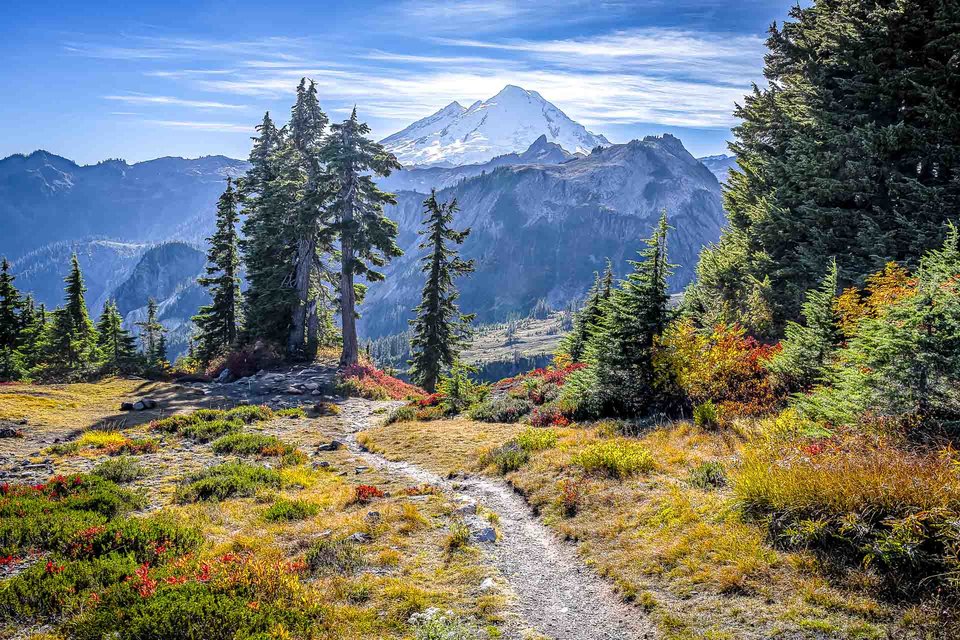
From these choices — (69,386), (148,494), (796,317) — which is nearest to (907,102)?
(796,317)

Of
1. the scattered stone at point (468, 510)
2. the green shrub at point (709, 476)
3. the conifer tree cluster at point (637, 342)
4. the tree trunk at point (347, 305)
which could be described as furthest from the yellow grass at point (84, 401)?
the green shrub at point (709, 476)

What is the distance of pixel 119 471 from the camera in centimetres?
1233

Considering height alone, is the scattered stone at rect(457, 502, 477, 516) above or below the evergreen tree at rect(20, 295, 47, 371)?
above

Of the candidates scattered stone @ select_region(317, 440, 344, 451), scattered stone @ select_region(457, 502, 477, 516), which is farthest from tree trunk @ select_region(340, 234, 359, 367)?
scattered stone @ select_region(457, 502, 477, 516)

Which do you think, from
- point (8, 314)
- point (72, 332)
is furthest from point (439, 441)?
point (8, 314)

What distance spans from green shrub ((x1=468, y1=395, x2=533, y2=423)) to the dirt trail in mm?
9365

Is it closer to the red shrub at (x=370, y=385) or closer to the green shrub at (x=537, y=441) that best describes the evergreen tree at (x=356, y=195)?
the red shrub at (x=370, y=385)

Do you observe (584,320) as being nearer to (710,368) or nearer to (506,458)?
(710,368)

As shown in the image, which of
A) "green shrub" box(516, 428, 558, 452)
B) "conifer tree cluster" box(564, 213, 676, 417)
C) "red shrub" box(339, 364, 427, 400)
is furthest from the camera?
"red shrub" box(339, 364, 427, 400)

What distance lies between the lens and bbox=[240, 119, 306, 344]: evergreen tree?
1369 inches

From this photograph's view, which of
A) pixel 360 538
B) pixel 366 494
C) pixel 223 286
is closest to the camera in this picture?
pixel 360 538

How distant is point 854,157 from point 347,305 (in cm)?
2965

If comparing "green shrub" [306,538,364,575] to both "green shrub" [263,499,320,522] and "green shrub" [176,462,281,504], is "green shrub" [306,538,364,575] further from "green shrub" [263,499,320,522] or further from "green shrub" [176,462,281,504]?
"green shrub" [176,462,281,504]

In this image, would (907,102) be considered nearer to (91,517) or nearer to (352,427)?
(352,427)
